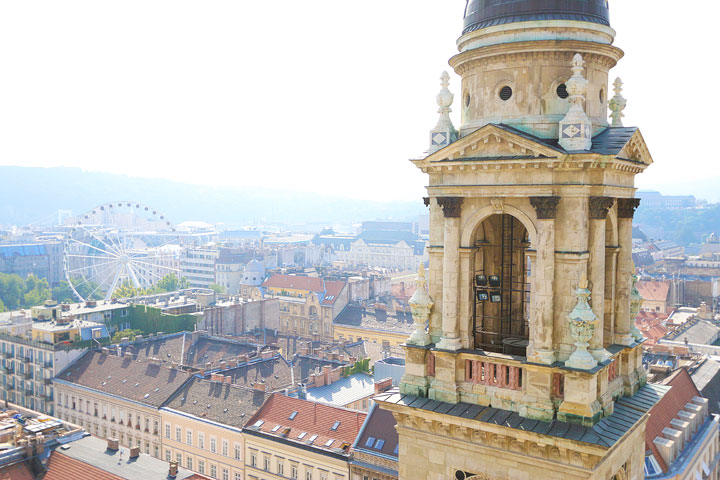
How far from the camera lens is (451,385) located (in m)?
18.8

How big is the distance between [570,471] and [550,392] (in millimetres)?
1920

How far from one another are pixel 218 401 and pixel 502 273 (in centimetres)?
4766

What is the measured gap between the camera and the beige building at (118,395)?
6869cm

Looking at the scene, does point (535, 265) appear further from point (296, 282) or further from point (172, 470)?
point (296, 282)

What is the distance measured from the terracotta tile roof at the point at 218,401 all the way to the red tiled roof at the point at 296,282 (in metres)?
60.3

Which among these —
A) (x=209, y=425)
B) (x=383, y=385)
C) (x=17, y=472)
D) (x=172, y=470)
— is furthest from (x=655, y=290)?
(x=17, y=472)

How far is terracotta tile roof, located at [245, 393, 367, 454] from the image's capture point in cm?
5338

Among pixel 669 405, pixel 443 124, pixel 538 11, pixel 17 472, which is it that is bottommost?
pixel 17 472

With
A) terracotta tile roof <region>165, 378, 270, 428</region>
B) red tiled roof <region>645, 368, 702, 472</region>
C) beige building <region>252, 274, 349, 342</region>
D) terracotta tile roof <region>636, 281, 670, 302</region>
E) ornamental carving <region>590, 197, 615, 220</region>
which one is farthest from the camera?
terracotta tile roof <region>636, 281, 670, 302</region>

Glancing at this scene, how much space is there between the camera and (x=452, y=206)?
1900 centimetres

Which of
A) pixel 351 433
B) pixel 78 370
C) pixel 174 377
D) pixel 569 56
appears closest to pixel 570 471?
pixel 569 56

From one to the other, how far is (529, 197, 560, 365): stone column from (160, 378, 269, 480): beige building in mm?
45801

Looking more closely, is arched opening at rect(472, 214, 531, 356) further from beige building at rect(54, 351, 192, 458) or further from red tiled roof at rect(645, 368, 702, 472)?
beige building at rect(54, 351, 192, 458)

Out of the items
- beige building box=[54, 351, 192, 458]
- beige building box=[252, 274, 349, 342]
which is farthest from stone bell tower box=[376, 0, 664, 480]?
beige building box=[252, 274, 349, 342]
